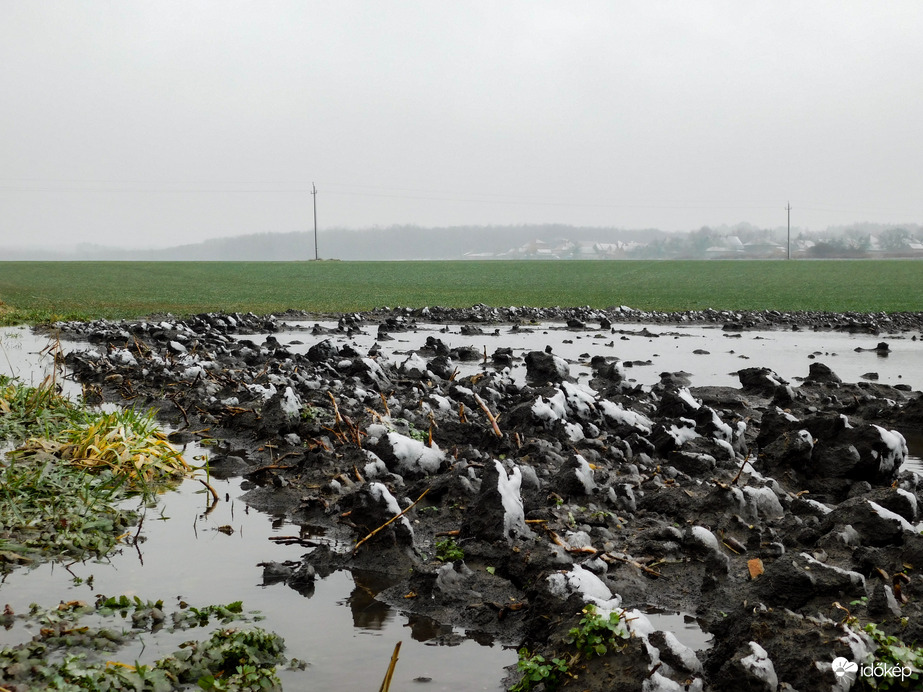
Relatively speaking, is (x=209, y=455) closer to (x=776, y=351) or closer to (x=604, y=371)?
(x=604, y=371)

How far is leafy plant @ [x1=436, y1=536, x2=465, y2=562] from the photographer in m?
5.01

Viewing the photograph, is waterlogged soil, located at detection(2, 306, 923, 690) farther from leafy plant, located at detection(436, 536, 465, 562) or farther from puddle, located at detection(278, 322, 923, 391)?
puddle, located at detection(278, 322, 923, 391)

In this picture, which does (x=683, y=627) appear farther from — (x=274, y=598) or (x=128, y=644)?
(x=128, y=644)

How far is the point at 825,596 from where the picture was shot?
13.7 ft

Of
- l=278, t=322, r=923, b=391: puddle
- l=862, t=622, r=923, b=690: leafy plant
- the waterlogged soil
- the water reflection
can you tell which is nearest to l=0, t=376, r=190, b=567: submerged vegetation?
the waterlogged soil

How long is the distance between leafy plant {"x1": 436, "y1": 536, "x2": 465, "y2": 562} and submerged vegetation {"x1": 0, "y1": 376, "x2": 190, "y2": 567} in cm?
209

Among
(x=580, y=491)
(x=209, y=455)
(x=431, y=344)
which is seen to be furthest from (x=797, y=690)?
(x=431, y=344)

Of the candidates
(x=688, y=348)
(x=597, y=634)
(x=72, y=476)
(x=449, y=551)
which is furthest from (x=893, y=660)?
(x=688, y=348)

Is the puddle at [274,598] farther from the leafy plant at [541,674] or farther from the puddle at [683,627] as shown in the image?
the puddle at [683,627]

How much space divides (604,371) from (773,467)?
199 inches

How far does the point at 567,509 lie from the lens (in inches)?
226

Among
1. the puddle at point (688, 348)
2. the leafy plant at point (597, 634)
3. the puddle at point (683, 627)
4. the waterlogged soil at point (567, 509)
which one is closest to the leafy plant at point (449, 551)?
the waterlogged soil at point (567, 509)

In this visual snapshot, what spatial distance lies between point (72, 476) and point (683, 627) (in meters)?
4.77

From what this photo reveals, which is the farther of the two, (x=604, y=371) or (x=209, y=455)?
(x=604, y=371)
